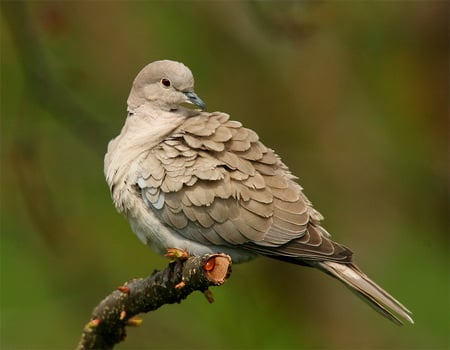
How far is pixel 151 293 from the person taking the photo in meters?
4.12

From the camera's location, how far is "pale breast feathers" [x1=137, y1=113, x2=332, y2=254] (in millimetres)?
4414

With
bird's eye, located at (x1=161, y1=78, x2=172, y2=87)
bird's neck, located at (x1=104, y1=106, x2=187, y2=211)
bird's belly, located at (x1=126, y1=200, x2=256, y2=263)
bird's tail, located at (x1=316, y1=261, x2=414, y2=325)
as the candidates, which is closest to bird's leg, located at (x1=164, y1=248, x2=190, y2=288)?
bird's belly, located at (x1=126, y1=200, x2=256, y2=263)

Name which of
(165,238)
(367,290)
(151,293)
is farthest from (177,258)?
(367,290)

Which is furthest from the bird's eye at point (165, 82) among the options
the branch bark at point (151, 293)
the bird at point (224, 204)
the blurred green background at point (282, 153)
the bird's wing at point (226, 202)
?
the blurred green background at point (282, 153)

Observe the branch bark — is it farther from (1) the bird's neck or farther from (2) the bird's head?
(2) the bird's head

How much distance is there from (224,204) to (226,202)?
1cm

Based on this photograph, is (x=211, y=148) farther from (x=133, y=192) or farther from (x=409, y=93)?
(x=409, y=93)

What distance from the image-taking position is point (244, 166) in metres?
4.49

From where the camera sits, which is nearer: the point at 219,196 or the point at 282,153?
the point at 219,196

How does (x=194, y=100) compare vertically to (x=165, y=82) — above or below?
below

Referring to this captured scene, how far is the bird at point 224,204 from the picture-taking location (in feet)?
14.4

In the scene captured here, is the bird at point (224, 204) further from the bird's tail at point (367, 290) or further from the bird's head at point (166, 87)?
the bird's head at point (166, 87)

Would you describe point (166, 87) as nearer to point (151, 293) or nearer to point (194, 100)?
point (194, 100)

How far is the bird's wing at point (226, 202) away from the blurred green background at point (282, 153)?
236 centimetres
